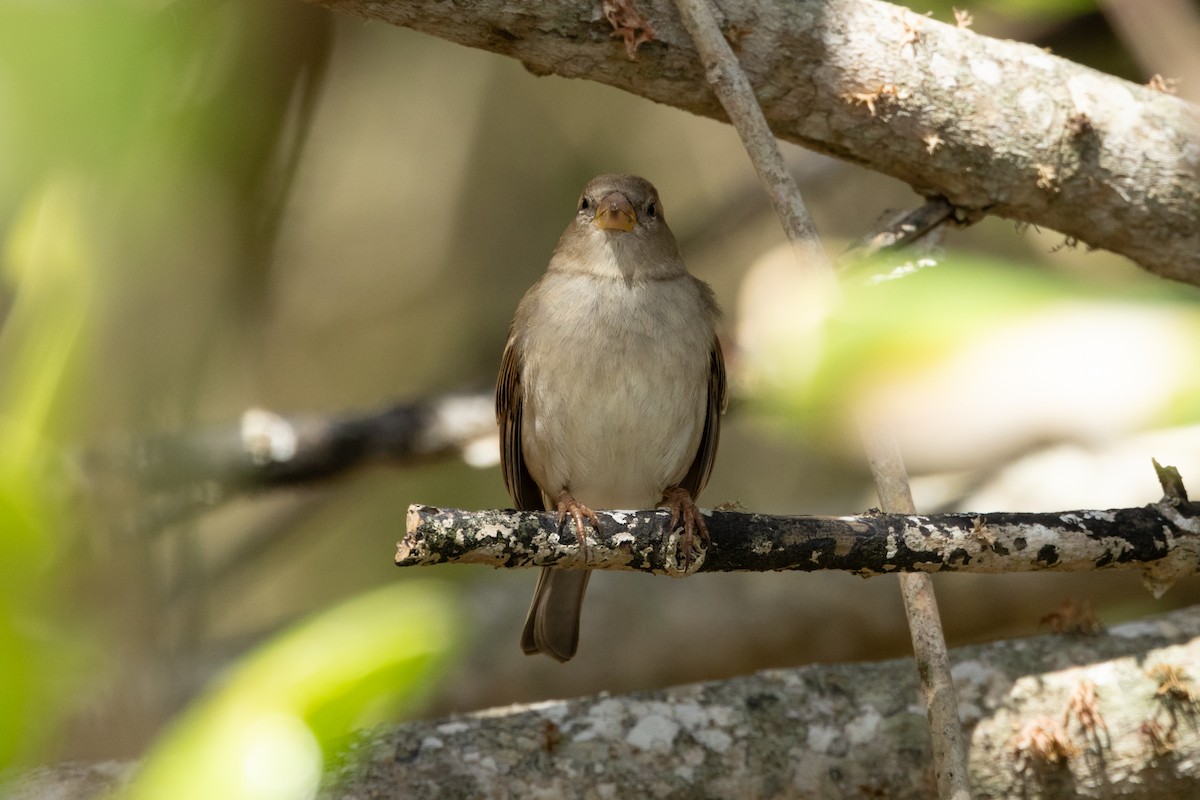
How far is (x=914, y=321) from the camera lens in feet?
3.33

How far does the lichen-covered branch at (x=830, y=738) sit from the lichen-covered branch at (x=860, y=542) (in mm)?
740

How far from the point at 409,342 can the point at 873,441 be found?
5.03 meters

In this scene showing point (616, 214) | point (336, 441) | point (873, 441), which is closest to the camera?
point (873, 441)

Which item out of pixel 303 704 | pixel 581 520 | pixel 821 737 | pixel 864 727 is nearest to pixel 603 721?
pixel 821 737

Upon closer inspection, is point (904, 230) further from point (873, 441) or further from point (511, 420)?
point (511, 420)

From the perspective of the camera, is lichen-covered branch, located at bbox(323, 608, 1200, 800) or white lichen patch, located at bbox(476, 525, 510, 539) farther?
lichen-covered branch, located at bbox(323, 608, 1200, 800)

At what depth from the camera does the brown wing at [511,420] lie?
4027 mm

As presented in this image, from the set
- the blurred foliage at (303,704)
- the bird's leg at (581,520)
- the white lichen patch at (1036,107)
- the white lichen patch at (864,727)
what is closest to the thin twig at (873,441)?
the white lichen patch at (864,727)

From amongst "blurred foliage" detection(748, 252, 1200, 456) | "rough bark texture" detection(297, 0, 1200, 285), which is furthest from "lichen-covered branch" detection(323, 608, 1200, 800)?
"blurred foliage" detection(748, 252, 1200, 456)

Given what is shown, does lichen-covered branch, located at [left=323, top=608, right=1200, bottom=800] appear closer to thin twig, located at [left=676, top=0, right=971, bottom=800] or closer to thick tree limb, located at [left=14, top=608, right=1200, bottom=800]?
thick tree limb, located at [left=14, top=608, right=1200, bottom=800]

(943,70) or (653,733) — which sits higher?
(943,70)

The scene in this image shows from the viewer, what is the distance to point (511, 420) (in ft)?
13.4

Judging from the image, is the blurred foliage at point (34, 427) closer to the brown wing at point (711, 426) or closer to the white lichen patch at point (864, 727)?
the white lichen patch at point (864, 727)

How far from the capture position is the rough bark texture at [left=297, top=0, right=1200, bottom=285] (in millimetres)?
3162
